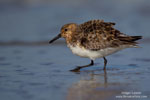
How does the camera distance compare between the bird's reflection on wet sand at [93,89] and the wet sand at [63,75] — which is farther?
the wet sand at [63,75]

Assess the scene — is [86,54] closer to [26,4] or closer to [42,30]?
[42,30]

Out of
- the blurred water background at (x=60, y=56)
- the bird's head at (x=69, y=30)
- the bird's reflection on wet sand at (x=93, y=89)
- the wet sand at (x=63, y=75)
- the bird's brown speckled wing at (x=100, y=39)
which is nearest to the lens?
the bird's reflection on wet sand at (x=93, y=89)

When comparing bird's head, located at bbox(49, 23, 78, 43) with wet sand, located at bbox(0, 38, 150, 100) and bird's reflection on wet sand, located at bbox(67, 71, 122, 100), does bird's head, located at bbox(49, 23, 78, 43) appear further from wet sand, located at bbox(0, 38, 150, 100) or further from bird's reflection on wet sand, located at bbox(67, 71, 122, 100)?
bird's reflection on wet sand, located at bbox(67, 71, 122, 100)

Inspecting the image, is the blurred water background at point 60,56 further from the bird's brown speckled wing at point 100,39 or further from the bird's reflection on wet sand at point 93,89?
the bird's brown speckled wing at point 100,39

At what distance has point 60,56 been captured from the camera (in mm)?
10031

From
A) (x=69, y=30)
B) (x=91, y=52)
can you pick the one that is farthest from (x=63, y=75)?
(x=69, y=30)

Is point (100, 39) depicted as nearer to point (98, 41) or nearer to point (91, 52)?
point (98, 41)

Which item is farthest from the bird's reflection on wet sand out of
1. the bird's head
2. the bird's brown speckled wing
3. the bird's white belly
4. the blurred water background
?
the bird's head

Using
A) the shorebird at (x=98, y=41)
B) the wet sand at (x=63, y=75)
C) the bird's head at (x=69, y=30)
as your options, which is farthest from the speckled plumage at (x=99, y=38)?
the wet sand at (x=63, y=75)

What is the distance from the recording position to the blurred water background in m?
6.68

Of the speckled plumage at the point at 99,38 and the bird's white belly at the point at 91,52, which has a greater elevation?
the speckled plumage at the point at 99,38

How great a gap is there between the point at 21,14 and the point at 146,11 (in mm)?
4943

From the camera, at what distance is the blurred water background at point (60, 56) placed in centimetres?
668

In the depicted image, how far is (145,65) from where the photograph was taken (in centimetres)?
880
